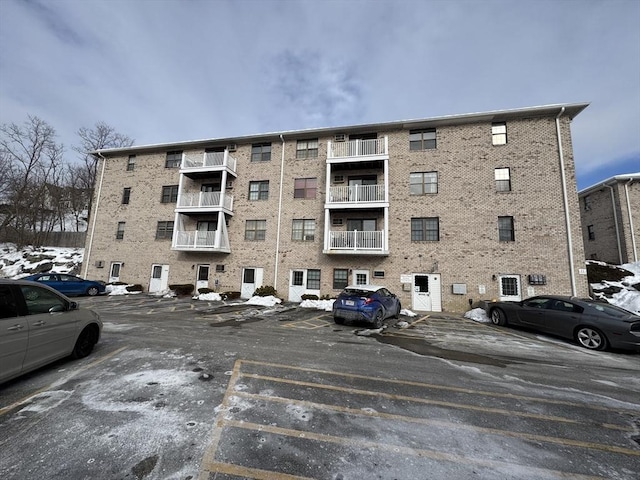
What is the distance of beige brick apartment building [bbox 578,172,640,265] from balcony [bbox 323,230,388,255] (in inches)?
748

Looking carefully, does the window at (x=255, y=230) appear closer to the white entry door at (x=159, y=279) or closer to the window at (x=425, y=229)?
the white entry door at (x=159, y=279)

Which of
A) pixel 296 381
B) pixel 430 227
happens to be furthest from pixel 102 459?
pixel 430 227

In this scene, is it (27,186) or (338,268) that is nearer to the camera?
(338,268)

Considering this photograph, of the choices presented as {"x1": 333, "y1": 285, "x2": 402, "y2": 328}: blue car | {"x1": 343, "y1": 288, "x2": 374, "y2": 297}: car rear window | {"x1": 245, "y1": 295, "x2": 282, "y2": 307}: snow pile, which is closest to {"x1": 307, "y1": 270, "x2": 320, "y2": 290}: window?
{"x1": 245, "y1": 295, "x2": 282, "y2": 307}: snow pile

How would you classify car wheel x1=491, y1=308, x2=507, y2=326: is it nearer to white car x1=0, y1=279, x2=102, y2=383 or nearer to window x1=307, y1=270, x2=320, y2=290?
window x1=307, y1=270, x2=320, y2=290

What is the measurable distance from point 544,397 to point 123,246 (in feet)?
78.2

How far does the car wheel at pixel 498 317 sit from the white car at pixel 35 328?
42.9ft

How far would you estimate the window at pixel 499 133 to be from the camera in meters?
14.9

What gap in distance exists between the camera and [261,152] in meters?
18.4

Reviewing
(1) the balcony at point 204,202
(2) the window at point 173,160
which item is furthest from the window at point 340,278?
(2) the window at point 173,160

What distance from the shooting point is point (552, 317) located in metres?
8.51

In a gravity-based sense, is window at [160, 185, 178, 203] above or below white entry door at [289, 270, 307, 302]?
above

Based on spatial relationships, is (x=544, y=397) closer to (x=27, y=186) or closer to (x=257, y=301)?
(x=257, y=301)

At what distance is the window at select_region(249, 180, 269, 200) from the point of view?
702 inches
